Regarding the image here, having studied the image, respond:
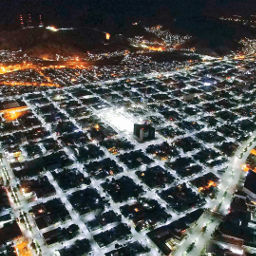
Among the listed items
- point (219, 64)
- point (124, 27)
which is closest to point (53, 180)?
point (219, 64)


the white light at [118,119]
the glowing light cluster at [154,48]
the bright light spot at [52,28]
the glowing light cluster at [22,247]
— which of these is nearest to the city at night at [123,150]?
the glowing light cluster at [22,247]

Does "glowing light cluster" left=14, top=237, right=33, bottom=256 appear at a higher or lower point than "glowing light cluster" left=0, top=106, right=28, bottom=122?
lower

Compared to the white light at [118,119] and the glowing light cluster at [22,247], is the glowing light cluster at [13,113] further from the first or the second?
the glowing light cluster at [22,247]

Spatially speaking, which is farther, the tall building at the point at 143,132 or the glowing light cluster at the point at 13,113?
the glowing light cluster at the point at 13,113

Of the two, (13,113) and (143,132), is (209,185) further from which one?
(13,113)

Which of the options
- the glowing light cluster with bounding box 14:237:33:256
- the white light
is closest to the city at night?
the glowing light cluster with bounding box 14:237:33:256

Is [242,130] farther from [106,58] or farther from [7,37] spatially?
[7,37]

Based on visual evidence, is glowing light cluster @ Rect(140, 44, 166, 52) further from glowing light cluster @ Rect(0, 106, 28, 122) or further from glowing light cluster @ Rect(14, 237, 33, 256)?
glowing light cluster @ Rect(14, 237, 33, 256)
